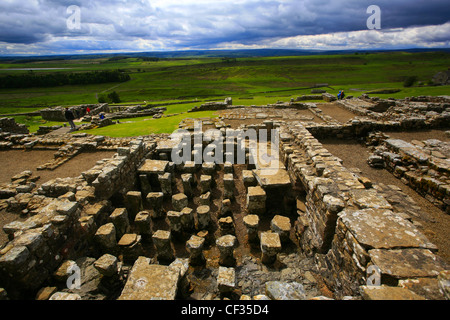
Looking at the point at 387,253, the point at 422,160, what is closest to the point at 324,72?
the point at 422,160

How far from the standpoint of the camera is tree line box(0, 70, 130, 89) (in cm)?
7109

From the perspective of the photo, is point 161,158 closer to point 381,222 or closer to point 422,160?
point 381,222

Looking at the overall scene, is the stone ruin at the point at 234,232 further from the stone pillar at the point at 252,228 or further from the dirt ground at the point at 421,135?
the dirt ground at the point at 421,135

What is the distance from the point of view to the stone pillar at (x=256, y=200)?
7.06 meters

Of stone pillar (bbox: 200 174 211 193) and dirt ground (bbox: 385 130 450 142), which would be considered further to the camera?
dirt ground (bbox: 385 130 450 142)

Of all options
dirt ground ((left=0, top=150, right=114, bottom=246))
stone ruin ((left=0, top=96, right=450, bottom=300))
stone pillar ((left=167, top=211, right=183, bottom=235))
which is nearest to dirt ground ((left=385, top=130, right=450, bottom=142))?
stone ruin ((left=0, top=96, right=450, bottom=300))

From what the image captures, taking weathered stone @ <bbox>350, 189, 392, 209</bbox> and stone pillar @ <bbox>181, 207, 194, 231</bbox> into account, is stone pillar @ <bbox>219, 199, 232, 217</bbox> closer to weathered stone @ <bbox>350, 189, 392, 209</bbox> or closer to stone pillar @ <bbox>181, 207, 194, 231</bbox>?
stone pillar @ <bbox>181, 207, 194, 231</bbox>

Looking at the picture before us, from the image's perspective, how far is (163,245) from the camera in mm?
5680

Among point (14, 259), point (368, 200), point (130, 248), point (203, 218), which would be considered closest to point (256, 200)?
point (203, 218)

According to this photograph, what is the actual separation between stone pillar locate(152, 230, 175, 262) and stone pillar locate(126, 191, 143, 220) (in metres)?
2.17

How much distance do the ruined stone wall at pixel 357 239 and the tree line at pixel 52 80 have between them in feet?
321

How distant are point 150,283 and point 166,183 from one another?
458 cm

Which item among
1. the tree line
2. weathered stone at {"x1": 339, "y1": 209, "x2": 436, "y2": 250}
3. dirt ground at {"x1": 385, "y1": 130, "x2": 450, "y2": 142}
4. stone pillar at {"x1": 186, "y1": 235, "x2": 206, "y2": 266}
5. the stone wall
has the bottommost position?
stone pillar at {"x1": 186, "y1": 235, "x2": 206, "y2": 266}
